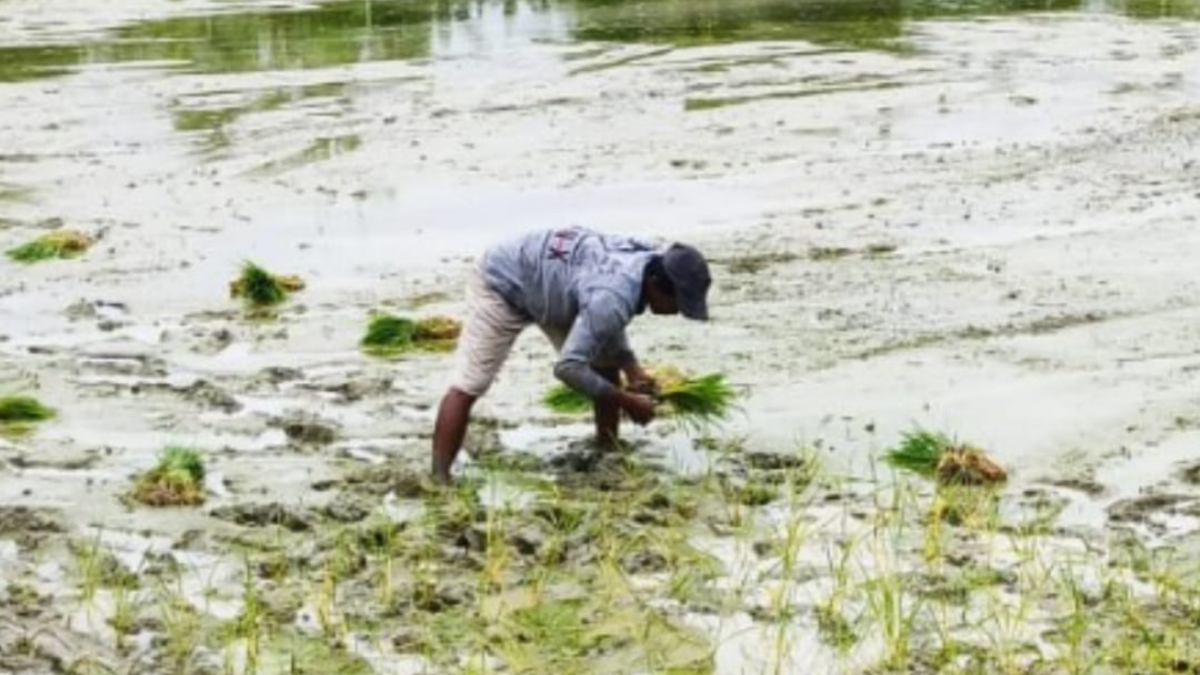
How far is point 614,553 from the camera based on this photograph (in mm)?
5723

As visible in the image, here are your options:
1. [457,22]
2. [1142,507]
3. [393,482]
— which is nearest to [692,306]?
[393,482]

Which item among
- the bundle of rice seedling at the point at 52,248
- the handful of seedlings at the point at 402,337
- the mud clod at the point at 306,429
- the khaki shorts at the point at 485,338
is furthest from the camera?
the bundle of rice seedling at the point at 52,248

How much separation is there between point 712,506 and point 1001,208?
570 cm

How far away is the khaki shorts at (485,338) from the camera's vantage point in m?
6.55

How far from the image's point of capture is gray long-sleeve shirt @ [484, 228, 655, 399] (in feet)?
19.9

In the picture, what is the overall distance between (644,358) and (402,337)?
1158 millimetres

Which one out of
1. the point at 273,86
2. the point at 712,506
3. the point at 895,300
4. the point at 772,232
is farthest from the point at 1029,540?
the point at 273,86

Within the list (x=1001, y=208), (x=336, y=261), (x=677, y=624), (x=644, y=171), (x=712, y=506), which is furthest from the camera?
(x=644, y=171)

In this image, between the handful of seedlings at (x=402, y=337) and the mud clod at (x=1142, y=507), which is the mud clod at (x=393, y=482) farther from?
the mud clod at (x=1142, y=507)

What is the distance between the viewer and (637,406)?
626 cm

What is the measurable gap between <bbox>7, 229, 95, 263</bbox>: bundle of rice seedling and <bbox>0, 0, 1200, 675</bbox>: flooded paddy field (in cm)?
11

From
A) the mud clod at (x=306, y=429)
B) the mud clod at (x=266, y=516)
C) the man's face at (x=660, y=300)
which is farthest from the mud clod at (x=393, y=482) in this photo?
the man's face at (x=660, y=300)

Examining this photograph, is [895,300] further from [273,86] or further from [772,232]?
[273,86]

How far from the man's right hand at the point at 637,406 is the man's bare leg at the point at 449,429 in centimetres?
60
